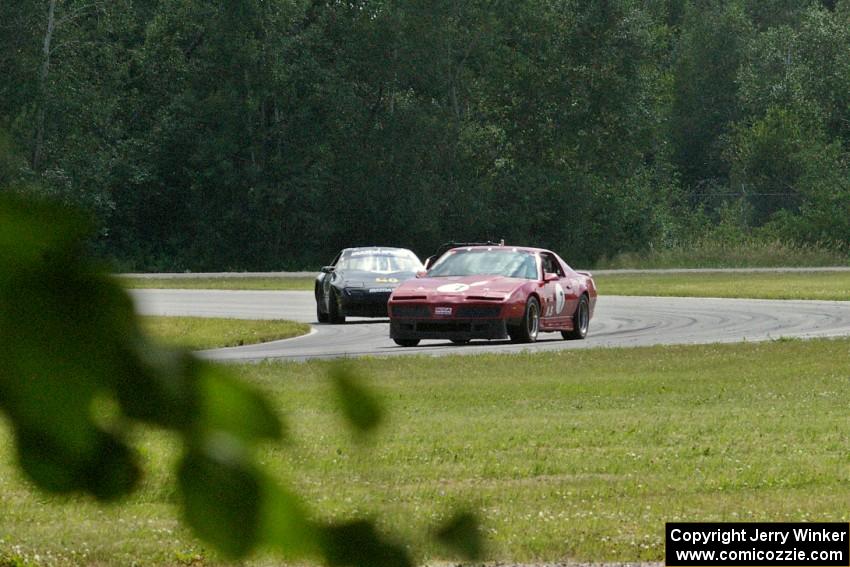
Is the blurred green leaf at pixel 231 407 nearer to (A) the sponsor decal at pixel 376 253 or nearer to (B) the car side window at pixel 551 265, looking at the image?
(B) the car side window at pixel 551 265

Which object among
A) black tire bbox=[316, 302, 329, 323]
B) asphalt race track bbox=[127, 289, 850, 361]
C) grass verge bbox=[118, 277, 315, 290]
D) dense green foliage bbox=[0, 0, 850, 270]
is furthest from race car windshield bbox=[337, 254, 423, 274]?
dense green foliage bbox=[0, 0, 850, 270]

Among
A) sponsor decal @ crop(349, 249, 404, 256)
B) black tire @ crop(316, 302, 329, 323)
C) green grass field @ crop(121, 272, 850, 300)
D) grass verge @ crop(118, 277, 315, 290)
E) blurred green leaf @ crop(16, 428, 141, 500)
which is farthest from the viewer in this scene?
grass verge @ crop(118, 277, 315, 290)

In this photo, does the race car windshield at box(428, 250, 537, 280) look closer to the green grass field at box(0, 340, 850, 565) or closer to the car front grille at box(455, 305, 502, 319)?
the car front grille at box(455, 305, 502, 319)

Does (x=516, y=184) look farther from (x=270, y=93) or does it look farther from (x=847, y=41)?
(x=847, y=41)

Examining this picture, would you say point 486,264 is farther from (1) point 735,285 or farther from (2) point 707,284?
(2) point 707,284

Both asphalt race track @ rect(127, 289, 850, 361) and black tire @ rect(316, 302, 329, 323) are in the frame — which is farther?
black tire @ rect(316, 302, 329, 323)

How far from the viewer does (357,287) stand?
25.7m

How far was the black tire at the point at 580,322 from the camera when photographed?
22719 millimetres

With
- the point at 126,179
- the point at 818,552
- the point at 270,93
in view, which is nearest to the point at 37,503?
the point at 818,552

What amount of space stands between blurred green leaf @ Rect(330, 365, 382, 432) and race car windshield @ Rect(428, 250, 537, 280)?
20611 millimetres

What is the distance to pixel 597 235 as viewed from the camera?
6316 centimetres

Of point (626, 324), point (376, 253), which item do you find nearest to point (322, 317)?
point (376, 253)

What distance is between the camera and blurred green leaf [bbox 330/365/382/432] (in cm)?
98

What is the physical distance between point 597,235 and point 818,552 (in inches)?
2237
